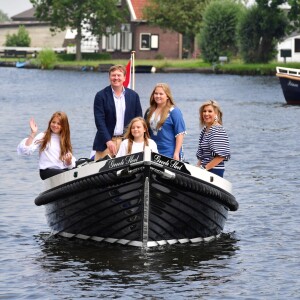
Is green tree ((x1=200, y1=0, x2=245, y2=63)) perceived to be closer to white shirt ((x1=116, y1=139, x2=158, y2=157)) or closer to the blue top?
the blue top

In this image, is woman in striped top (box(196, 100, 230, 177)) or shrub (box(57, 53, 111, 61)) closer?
woman in striped top (box(196, 100, 230, 177))

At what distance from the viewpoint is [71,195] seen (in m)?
15.8

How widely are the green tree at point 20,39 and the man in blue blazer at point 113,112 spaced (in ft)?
419

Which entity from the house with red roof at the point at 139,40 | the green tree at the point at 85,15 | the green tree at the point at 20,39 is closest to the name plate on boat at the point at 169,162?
the house with red roof at the point at 139,40

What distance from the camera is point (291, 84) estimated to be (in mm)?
54969

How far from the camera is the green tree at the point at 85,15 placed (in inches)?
4550

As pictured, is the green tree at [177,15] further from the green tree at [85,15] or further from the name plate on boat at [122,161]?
the name plate on boat at [122,161]

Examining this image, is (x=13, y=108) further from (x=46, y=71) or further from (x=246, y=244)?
(x=46, y=71)

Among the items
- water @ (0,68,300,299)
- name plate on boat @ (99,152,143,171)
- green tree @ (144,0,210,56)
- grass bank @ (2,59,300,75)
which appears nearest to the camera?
water @ (0,68,300,299)

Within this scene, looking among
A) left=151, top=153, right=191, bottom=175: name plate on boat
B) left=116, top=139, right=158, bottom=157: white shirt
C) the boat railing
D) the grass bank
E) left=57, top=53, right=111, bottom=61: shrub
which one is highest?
left=116, top=139, right=158, bottom=157: white shirt

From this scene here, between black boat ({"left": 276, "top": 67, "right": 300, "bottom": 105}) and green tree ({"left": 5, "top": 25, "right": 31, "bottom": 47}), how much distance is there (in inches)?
3535

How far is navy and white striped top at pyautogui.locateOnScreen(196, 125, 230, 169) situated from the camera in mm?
16391

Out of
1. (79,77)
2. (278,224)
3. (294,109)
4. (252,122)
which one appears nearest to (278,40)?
(79,77)

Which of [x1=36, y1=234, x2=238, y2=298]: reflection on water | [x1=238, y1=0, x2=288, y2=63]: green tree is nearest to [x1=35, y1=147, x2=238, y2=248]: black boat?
[x1=36, y1=234, x2=238, y2=298]: reflection on water
